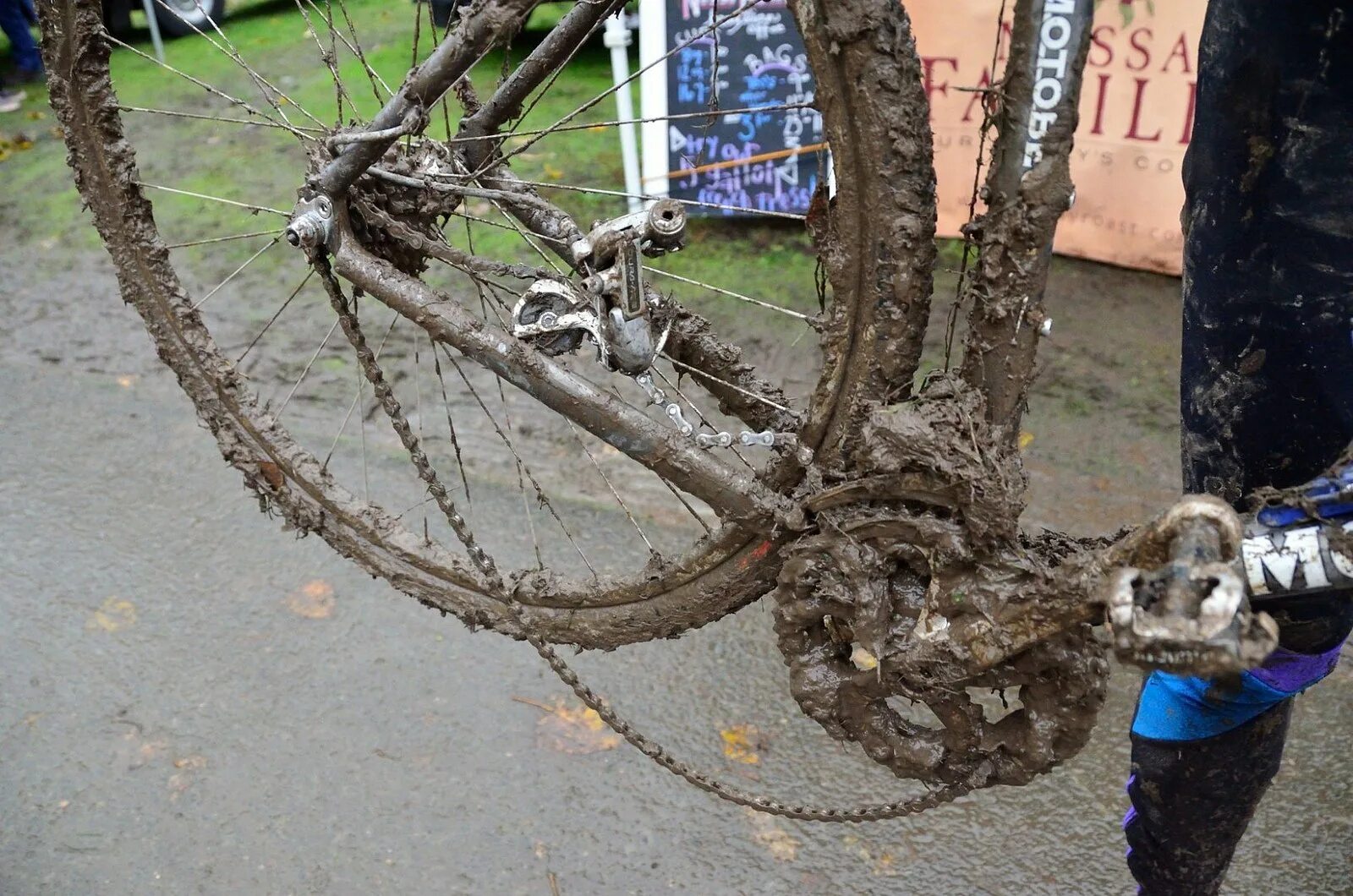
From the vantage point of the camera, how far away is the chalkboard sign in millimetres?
3932

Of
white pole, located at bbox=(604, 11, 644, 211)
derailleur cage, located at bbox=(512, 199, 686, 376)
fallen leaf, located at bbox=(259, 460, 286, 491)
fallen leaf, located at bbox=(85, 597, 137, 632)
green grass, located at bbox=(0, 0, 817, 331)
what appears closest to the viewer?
derailleur cage, located at bbox=(512, 199, 686, 376)

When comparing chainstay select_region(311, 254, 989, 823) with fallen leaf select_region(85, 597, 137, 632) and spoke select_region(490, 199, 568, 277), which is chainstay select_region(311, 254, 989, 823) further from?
fallen leaf select_region(85, 597, 137, 632)

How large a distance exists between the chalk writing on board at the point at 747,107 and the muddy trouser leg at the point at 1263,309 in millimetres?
2616

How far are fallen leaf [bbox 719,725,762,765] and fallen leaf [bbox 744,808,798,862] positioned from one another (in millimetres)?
128

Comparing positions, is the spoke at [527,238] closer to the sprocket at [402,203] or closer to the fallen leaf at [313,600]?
the sprocket at [402,203]

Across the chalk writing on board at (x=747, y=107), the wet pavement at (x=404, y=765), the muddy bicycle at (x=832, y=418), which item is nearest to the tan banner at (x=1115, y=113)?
the chalk writing on board at (x=747, y=107)

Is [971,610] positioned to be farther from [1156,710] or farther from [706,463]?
[1156,710]

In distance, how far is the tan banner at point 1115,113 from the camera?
363 centimetres

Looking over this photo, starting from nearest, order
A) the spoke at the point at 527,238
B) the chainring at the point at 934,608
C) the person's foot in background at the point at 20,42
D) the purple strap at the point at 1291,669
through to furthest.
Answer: the chainring at the point at 934,608, the purple strap at the point at 1291,669, the spoke at the point at 527,238, the person's foot in background at the point at 20,42

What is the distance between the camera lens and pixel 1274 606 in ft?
4.57

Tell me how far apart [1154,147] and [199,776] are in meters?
3.25

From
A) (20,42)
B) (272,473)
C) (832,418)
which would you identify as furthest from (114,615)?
(20,42)

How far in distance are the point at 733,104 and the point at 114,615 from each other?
2602mm

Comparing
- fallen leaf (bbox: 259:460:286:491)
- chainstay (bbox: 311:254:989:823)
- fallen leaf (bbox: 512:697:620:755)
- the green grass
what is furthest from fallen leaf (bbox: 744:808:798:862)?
the green grass
